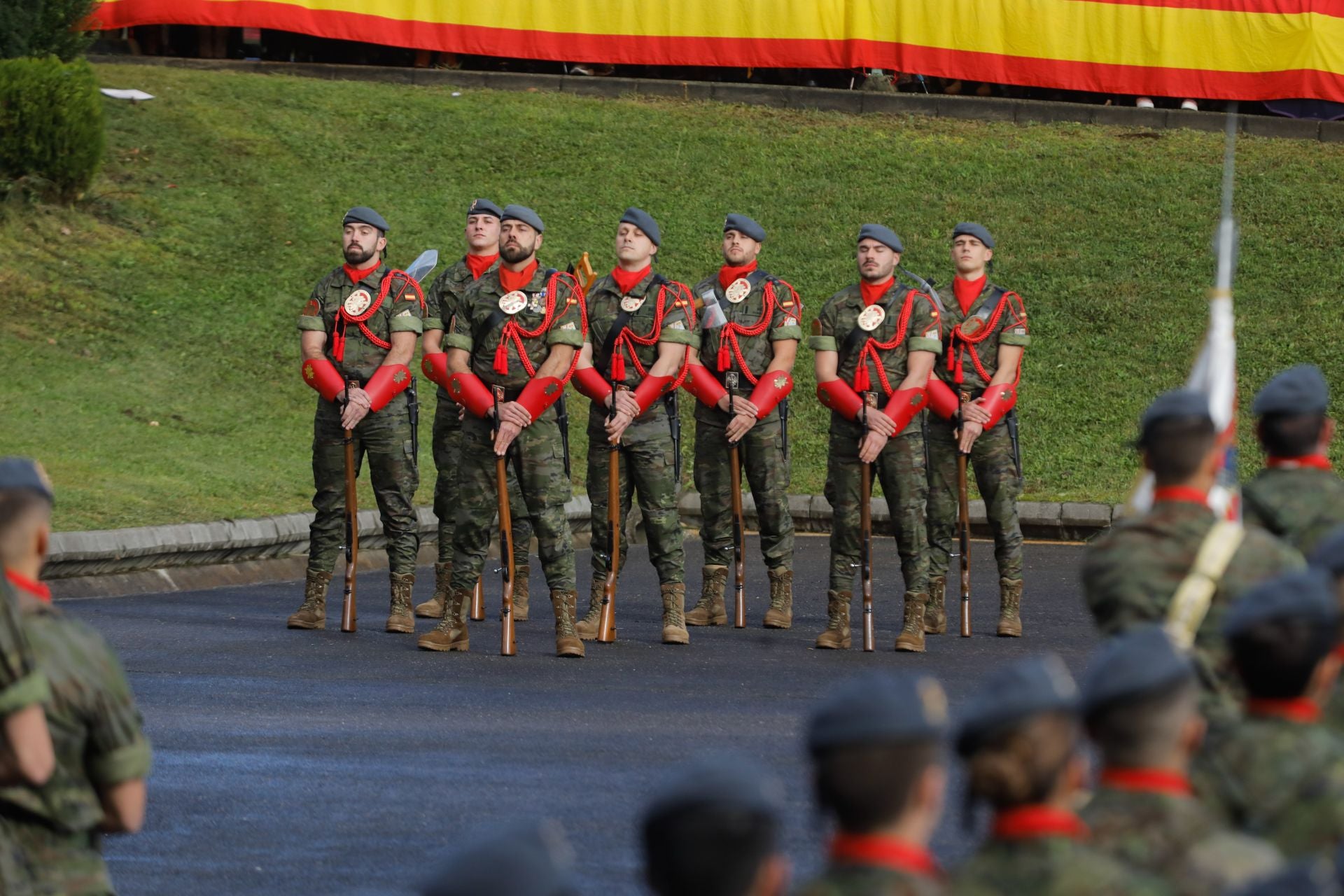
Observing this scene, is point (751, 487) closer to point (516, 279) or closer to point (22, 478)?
point (516, 279)

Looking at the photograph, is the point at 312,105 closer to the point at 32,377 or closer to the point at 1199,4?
the point at 32,377

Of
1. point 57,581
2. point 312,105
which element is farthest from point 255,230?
point 57,581

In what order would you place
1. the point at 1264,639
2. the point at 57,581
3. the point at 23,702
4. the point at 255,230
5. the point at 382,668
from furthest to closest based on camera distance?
1. the point at 255,230
2. the point at 57,581
3. the point at 382,668
4. the point at 23,702
5. the point at 1264,639

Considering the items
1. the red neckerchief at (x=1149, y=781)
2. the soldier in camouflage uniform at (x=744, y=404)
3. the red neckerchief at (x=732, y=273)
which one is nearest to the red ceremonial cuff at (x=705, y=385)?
the soldier in camouflage uniform at (x=744, y=404)

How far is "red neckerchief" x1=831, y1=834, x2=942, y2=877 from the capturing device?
3275 mm

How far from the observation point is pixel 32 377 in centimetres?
1922

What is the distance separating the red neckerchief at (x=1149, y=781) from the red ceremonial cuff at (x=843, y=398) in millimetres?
8501

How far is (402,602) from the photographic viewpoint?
12.7 m

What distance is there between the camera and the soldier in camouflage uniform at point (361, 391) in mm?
→ 12508

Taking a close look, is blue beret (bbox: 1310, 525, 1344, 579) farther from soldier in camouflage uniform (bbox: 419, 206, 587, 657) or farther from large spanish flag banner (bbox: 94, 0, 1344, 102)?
large spanish flag banner (bbox: 94, 0, 1344, 102)

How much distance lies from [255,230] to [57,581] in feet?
35.8

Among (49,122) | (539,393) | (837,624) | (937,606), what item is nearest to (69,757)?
(539,393)

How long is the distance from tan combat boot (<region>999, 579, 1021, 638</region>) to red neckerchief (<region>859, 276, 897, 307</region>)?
1.86 metres

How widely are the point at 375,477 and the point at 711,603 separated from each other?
7.08 ft
